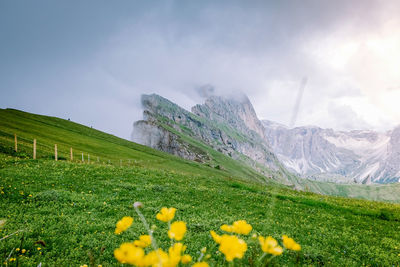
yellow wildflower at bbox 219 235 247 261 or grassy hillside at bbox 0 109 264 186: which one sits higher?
grassy hillside at bbox 0 109 264 186

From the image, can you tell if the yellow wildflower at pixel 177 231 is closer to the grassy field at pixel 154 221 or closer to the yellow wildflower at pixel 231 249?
the yellow wildflower at pixel 231 249

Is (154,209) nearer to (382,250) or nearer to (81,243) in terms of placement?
(81,243)

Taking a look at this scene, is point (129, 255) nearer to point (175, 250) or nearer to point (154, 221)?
point (175, 250)

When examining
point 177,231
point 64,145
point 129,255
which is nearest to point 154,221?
point 177,231

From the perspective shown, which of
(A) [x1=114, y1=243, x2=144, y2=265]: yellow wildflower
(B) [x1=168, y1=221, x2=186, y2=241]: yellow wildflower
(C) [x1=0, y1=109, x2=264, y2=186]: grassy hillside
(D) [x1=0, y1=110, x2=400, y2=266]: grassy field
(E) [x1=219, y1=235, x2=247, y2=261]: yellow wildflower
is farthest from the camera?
(C) [x1=0, y1=109, x2=264, y2=186]: grassy hillside

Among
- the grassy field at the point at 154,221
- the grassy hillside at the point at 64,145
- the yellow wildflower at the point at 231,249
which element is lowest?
the grassy field at the point at 154,221

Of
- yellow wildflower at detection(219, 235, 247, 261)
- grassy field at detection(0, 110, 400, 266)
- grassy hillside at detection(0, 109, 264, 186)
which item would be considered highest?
grassy hillside at detection(0, 109, 264, 186)

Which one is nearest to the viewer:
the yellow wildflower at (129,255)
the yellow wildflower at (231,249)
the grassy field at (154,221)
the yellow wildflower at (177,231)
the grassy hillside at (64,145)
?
the yellow wildflower at (129,255)

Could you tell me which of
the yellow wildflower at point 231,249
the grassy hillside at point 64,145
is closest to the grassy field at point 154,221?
the yellow wildflower at point 231,249

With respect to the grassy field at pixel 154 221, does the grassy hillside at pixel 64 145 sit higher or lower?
higher

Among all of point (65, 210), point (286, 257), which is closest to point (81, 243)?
point (65, 210)

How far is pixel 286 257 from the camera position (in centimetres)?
694

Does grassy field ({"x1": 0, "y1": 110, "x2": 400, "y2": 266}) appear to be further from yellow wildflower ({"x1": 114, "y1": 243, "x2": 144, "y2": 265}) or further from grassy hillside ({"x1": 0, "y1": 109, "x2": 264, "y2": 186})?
grassy hillside ({"x1": 0, "y1": 109, "x2": 264, "y2": 186})

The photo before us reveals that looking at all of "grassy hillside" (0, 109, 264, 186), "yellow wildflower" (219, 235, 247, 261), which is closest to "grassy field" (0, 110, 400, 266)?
"yellow wildflower" (219, 235, 247, 261)
